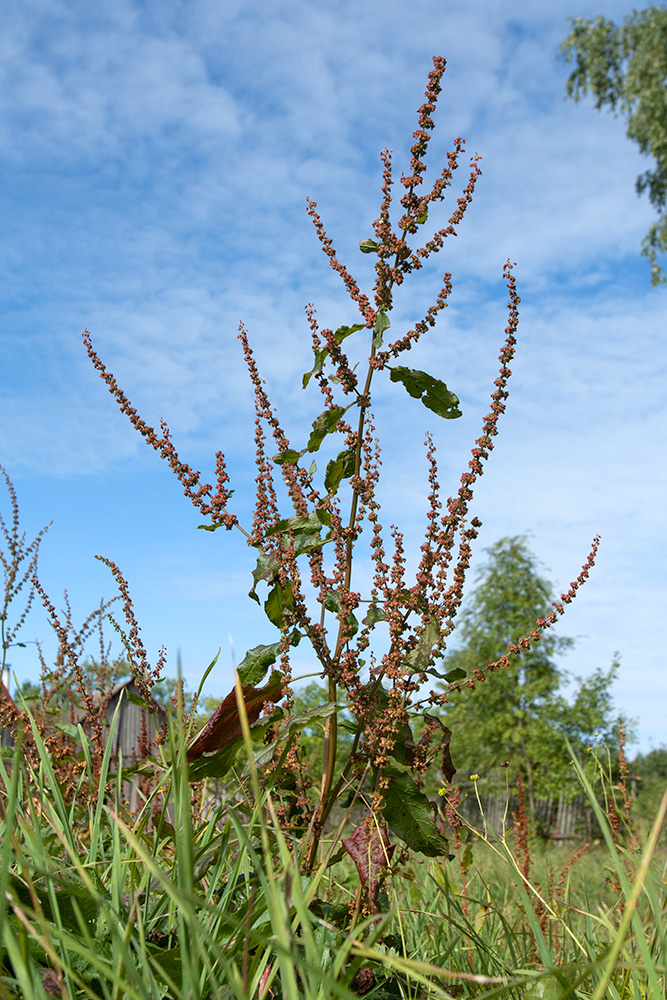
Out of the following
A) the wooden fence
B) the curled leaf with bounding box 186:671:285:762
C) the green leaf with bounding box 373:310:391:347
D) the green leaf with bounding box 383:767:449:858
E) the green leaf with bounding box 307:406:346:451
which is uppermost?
the green leaf with bounding box 373:310:391:347

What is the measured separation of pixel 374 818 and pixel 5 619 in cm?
254

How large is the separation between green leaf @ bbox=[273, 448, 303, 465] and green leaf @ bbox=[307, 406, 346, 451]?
0.09 meters

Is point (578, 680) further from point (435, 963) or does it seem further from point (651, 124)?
point (435, 963)

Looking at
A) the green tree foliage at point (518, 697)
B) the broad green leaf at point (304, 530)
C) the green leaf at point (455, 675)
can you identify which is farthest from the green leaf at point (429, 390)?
the green tree foliage at point (518, 697)

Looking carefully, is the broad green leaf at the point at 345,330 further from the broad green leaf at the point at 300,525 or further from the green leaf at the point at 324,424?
the broad green leaf at the point at 300,525

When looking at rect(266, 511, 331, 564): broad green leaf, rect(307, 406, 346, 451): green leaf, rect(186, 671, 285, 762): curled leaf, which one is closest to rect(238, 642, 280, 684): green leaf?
rect(186, 671, 285, 762): curled leaf

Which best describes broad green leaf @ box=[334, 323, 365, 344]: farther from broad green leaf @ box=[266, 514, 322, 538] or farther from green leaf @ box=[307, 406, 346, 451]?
broad green leaf @ box=[266, 514, 322, 538]

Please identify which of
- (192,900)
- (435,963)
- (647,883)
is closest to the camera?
(192,900)

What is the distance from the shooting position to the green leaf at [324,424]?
187 centimetres

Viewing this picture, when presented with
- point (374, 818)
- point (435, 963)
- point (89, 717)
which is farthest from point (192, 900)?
point (89, 717)

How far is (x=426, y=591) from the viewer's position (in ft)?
6.14

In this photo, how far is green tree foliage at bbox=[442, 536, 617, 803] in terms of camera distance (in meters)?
18.8

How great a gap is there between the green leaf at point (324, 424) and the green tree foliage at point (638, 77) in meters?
20.3

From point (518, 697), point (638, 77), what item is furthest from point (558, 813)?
point (638, 77)
